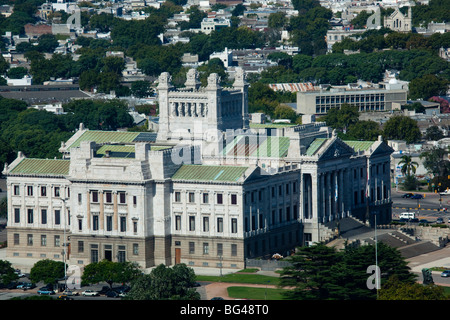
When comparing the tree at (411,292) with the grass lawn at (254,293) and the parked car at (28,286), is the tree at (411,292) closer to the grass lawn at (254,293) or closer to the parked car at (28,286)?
the grass lawn at (254,293)

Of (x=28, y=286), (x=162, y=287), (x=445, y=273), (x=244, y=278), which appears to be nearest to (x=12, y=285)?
(x=28, y=286)

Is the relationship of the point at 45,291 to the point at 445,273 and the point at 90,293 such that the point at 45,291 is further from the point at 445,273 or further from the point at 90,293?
the point at 445,273

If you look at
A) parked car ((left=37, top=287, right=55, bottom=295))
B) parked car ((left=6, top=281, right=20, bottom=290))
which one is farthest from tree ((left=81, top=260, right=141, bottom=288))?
parked car ((left=6, top=281, right=20, bottom=290))

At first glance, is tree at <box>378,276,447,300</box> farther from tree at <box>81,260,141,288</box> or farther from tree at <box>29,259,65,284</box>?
tree at <box>29,259,65,284</box>

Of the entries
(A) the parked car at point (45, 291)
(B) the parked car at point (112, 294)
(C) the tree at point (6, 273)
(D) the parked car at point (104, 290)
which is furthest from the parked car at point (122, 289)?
(C) the tree at point (6, 273)

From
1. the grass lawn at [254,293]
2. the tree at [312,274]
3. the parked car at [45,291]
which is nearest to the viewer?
the tree at [312,274]
